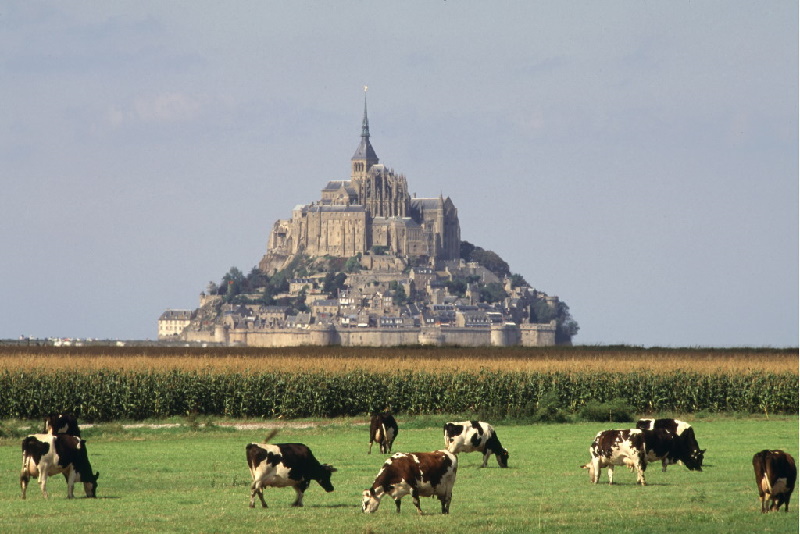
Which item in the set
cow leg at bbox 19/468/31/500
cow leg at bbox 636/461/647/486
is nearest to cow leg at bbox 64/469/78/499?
cow leg at bbox 19/468/31/500

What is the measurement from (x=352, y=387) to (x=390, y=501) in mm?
23279

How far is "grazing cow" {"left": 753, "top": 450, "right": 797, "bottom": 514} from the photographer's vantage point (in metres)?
18.1

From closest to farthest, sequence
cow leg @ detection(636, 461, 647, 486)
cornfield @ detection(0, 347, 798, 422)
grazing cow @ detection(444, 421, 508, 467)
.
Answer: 1. cow leg @ detection(636, 461, 647, 486)
2. grazing cow @ detection(444, 421, 508, 467)
3. cornfield @ detection(0, 347, 798, 422)

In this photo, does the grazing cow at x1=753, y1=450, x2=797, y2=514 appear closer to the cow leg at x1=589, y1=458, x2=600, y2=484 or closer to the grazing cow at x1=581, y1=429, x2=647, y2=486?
the grazing cow at x1=581, y1=429, x2=647, y2=486

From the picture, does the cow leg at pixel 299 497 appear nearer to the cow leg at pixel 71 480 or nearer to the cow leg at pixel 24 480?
the cow leg at pixel 71 480

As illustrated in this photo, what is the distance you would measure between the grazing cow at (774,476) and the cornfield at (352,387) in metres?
22.4

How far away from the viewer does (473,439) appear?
25.4 meters

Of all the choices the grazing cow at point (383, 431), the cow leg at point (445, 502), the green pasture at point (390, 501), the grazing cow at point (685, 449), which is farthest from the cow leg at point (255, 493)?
the grazing cow at point (383, 431)

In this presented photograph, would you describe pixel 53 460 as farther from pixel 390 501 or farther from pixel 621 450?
pixel 621 450

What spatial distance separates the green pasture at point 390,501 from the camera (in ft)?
57.9

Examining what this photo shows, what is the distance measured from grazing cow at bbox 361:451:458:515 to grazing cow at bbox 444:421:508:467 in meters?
7.03

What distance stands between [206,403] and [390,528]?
2633 centimetres

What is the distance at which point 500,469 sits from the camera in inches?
1001

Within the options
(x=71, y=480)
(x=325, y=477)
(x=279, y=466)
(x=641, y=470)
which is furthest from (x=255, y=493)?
(x=641, y=470)
